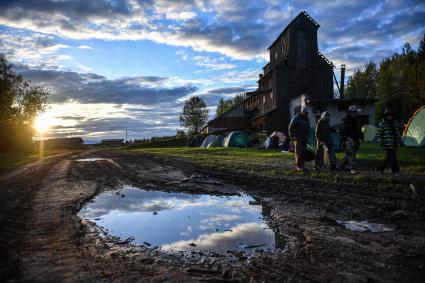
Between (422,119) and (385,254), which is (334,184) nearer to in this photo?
(385,254)

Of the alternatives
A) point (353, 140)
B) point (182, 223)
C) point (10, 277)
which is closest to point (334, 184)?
point (353, 140)

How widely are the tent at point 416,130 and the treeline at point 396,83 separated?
1321 centimetres

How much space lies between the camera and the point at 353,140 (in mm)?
12648

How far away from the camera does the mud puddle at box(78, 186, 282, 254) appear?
17.0 feet

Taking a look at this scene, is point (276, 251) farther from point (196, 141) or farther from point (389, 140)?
point (196, 141)

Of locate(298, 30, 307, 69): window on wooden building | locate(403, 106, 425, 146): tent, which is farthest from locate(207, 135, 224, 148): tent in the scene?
locate(403, 106, 425, 146): tent

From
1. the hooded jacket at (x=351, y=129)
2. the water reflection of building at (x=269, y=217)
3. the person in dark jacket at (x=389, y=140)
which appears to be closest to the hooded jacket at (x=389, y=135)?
the person in dark jacket at (x=389, y=140)

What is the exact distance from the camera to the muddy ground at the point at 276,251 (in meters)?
3.85

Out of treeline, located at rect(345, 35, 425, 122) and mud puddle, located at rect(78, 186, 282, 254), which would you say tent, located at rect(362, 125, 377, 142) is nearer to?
treeline, located at rect(345, 35, 425, 122)

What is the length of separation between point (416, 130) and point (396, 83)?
4857 cm

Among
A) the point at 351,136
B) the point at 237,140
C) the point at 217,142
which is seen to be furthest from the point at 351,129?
the point at 217,142

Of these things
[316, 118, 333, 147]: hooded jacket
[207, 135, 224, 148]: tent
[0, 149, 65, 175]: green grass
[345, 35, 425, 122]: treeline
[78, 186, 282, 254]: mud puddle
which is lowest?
[0, 149, 65, 175]: green grass

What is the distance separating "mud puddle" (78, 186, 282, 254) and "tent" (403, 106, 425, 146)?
1450 cm

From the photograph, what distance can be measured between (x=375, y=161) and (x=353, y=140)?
247cm
